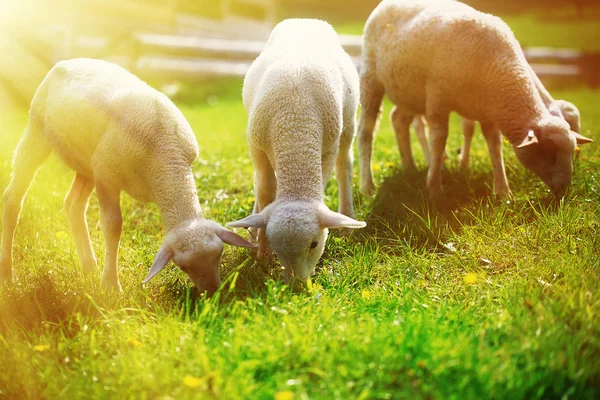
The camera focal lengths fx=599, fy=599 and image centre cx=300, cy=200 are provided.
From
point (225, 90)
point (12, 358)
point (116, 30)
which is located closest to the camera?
point (12, 358)

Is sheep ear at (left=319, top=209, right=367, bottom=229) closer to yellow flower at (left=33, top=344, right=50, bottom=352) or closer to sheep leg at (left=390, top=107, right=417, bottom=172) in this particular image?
yellow flower at (left=33, top=344, right=50, bottom=352)

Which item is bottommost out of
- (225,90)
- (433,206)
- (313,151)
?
(225,90)

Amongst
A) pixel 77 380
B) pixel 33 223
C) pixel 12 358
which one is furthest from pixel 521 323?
pixel 33 223

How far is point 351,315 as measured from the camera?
309 cm

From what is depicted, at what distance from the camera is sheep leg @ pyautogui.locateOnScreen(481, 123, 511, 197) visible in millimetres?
5203

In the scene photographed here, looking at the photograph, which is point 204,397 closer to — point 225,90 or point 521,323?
point 521,323

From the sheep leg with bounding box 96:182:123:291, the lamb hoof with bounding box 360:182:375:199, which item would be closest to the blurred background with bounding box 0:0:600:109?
the lamb hoof with bounding box 360:182:375:199

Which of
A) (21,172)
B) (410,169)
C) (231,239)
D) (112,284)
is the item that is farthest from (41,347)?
(410,169)

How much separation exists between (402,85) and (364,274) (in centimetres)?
249

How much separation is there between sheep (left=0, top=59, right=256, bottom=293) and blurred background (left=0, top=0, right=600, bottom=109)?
25.3 ft

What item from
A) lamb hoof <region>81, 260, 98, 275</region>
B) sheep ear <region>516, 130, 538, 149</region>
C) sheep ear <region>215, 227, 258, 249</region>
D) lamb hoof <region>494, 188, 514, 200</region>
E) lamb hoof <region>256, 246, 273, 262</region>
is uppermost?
sheep ear <region>516, 130, 538, 149</region>

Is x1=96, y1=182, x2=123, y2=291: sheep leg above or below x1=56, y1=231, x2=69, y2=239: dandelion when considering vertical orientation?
above

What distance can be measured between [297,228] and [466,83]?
2.44 meters

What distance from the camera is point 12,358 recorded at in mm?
2912
